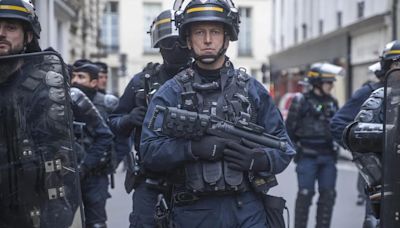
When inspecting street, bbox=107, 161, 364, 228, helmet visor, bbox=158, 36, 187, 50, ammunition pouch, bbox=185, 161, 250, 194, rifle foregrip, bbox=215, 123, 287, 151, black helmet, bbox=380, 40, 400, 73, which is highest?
helmet visor, bbox=158, 36, 187, 50

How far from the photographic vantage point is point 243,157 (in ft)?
11.2

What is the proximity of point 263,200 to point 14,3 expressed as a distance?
1.59 meters

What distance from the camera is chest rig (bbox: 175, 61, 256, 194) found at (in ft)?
11.3

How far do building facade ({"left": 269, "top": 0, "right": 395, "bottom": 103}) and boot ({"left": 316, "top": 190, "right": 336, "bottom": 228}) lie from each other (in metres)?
4.23

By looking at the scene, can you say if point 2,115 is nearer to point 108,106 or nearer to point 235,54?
point 108,106

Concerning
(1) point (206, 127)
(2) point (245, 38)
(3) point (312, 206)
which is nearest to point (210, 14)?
(1) point (206, 127)

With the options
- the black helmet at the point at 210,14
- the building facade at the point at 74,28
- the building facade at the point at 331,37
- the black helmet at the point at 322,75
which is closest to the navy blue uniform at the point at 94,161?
the black helmet at the point at 210,14

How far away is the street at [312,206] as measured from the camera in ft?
27.2

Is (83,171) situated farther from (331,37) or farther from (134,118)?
(331,37)

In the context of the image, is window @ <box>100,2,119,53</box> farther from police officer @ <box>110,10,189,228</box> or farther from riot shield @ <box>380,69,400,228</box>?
riot shield @ <box>380,69,400,228</box>

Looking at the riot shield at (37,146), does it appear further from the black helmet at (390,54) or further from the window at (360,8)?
the window at (360,8)

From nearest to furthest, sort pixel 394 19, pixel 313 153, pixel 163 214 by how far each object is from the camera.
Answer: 1. pixel 163 214
2. pixel 313 153
3. pixel 394 19

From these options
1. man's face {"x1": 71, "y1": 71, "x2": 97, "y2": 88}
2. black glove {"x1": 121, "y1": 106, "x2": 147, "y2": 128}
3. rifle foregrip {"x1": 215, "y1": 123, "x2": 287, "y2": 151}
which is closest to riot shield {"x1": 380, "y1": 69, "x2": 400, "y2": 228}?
rifle foregrip {"x1": 215, "y1": 123, "x2": 287, "y2": 151}

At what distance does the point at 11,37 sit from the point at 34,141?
69 cm
